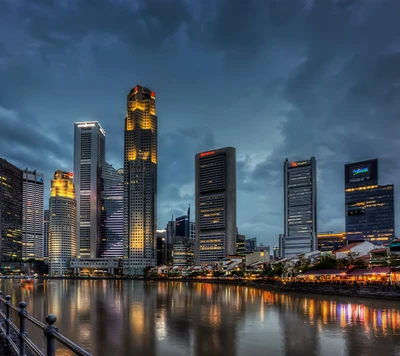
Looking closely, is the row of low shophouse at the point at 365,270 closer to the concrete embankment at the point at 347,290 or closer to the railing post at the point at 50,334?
the concrete embankment at the point at 347,290

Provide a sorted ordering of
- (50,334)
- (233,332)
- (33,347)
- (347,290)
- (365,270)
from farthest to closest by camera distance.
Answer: (365,270), (347,290), (233,332), (33,347), (50,334)

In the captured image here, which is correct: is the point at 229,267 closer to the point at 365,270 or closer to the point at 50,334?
the point at 365,270

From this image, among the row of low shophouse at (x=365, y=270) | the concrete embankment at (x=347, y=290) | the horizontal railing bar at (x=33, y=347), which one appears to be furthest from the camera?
the row of low shophouse at (x=365, y=270)

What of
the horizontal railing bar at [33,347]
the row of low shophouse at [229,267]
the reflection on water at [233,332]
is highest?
the horizontal railing bar at [33,347]

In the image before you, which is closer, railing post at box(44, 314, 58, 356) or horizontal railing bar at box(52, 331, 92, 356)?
horizontal railing bar at box(52, 331, 92, 356)

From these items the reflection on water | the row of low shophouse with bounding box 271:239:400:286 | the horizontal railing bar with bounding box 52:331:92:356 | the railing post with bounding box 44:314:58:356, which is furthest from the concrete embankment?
the horizontal railing bar with bounding box 52:331:92:356

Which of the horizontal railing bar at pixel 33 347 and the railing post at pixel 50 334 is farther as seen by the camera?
the horizontal railing bar at pixel 33 347

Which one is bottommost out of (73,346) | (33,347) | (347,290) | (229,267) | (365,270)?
(229,267)

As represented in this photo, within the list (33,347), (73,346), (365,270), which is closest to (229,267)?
(365,270)

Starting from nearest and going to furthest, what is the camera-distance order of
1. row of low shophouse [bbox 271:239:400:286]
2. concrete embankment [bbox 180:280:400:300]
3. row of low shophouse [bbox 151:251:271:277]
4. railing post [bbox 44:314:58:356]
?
1. railing post [bbox 44:314:58:356]
2. concrete embankment [bbox 180:280:400:300]
3. row of low shophouse [bbox 271:239:400:286]
4. row of low shophouse [bbox 151:251:271:277]

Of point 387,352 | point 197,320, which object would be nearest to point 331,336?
point 387,352

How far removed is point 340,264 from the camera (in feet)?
301

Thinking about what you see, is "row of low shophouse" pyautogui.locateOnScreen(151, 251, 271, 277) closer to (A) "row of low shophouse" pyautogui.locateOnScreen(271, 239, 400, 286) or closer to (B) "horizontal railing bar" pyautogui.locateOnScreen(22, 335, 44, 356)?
(A) "row of low shophouse" pyautogui.locateOnScreen(271, 239, 400, 286)

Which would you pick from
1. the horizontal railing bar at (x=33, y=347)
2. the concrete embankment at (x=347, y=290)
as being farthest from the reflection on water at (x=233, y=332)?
the horizontal railing bar at (x=33, y=347)
